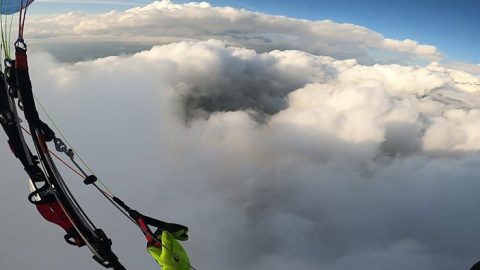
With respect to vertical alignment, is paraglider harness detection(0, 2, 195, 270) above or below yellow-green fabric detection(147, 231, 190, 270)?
above

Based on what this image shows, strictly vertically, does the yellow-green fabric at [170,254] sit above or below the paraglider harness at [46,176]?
below

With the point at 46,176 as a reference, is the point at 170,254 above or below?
below

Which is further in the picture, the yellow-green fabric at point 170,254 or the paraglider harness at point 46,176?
the yellow-green fabric at point 170,254

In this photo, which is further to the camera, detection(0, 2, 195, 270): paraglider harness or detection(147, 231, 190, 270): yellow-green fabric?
detection(147, 231, 190, 270): yellow-green fabric
